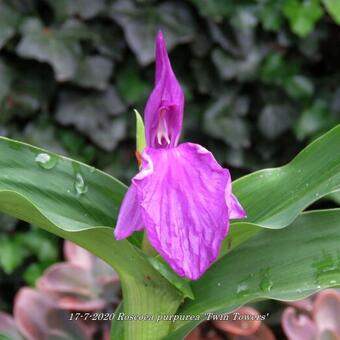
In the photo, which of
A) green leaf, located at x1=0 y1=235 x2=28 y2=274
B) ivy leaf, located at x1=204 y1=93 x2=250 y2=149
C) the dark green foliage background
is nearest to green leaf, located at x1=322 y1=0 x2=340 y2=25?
the dark green foliage background

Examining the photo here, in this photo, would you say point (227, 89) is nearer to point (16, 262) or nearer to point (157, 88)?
point (16, 262)

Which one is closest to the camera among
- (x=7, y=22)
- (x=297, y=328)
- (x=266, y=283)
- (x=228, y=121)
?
(x=266, y=283)

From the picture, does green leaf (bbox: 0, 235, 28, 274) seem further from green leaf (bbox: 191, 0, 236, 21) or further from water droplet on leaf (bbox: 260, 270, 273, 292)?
water droplet on leaf (bbox: 260, 270, 273, 292)

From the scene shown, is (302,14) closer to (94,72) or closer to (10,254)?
(94,72)

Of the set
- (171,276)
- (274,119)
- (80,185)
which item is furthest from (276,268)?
(274,119)

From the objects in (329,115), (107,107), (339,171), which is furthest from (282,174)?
(329,115)

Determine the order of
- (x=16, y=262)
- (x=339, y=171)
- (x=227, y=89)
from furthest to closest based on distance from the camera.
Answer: (x=227, y=89) → (x=16, y=262) → (x=339, y=171)

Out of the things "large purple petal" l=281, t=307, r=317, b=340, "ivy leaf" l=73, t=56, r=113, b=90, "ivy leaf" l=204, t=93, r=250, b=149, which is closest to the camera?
"large purple petal" l=281, t=307, r=317, b=340
